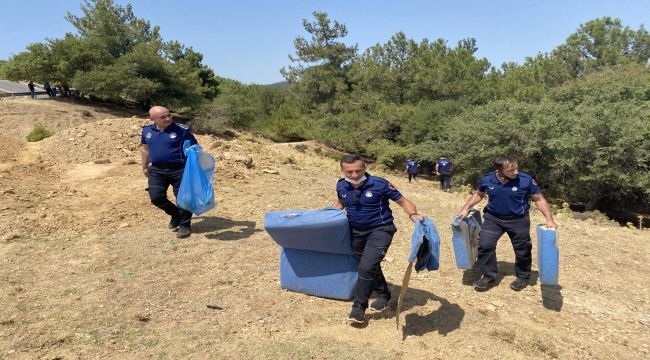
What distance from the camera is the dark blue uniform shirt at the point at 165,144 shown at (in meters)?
5.59

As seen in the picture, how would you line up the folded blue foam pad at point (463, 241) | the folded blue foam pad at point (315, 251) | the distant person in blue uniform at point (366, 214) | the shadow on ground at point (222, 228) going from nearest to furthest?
the distant person in blue uniform at point (366, 214) < the folded blue foam pad at point (315, 251) < the folded blue foam pad at point (463, 241) < the shadow on ground at point (222, 228)

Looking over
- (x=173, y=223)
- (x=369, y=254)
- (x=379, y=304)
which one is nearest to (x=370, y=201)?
(x=369, y=254)

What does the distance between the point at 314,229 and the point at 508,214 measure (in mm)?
2060

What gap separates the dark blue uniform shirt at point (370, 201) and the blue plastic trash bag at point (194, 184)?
2.52 meters

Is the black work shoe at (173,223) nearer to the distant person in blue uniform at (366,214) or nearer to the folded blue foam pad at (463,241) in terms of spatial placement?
the distant person in blue uniform at (366,214)

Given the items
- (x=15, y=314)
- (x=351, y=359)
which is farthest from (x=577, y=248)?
(x=15, y=314)

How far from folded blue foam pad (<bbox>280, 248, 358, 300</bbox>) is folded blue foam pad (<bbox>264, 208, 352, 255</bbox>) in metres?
0.12

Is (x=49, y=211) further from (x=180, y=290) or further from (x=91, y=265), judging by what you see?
(x=180, y=290)

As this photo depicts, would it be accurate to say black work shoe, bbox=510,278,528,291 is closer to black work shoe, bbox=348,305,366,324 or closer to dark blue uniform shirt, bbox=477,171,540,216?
dark blue uniform shirt, bbox=477,171,540,216

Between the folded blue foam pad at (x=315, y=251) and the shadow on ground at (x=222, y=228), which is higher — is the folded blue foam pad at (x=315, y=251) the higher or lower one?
the higher one

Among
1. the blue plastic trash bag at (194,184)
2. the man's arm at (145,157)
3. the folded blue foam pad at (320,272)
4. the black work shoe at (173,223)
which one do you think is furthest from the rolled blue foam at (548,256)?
the man's arm at (145,157)

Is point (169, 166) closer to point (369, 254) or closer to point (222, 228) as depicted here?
point (222, 228)

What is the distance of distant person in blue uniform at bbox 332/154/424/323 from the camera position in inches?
144

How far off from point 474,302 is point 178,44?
35.4 metres
